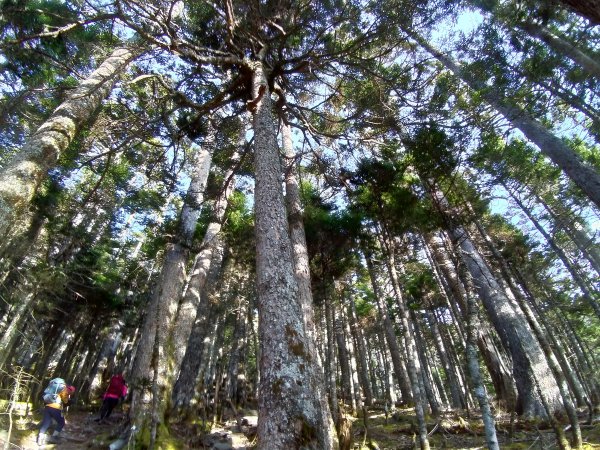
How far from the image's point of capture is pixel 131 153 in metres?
8.38

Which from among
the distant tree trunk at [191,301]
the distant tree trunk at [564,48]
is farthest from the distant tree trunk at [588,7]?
the distant tree trunk at [191,301]

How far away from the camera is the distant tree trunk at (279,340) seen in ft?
9.80

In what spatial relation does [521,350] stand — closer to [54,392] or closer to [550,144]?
[550,144]

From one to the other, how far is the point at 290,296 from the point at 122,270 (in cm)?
1599

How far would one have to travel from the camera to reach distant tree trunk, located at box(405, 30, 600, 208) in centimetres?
734

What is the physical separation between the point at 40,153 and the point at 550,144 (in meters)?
11.4

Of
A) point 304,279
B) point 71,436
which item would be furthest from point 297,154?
point 71,436

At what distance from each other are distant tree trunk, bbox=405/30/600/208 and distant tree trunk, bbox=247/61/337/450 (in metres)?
5.14

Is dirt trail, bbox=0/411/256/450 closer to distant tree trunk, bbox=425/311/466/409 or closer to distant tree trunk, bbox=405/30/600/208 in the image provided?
distant tree trunk, bbox=405/30/600/208

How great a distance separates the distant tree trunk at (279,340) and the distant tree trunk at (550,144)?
16.9ft

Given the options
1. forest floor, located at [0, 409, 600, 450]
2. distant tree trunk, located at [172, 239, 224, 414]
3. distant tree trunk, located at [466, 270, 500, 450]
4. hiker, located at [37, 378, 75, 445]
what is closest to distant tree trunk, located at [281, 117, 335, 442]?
forest floor, located at [0, 409, 600, 450]

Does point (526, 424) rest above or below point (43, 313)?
below

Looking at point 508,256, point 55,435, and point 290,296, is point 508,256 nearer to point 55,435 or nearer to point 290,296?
point 290,296

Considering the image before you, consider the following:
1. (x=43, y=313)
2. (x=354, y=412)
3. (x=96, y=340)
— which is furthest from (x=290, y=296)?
(x=96, y=340)
